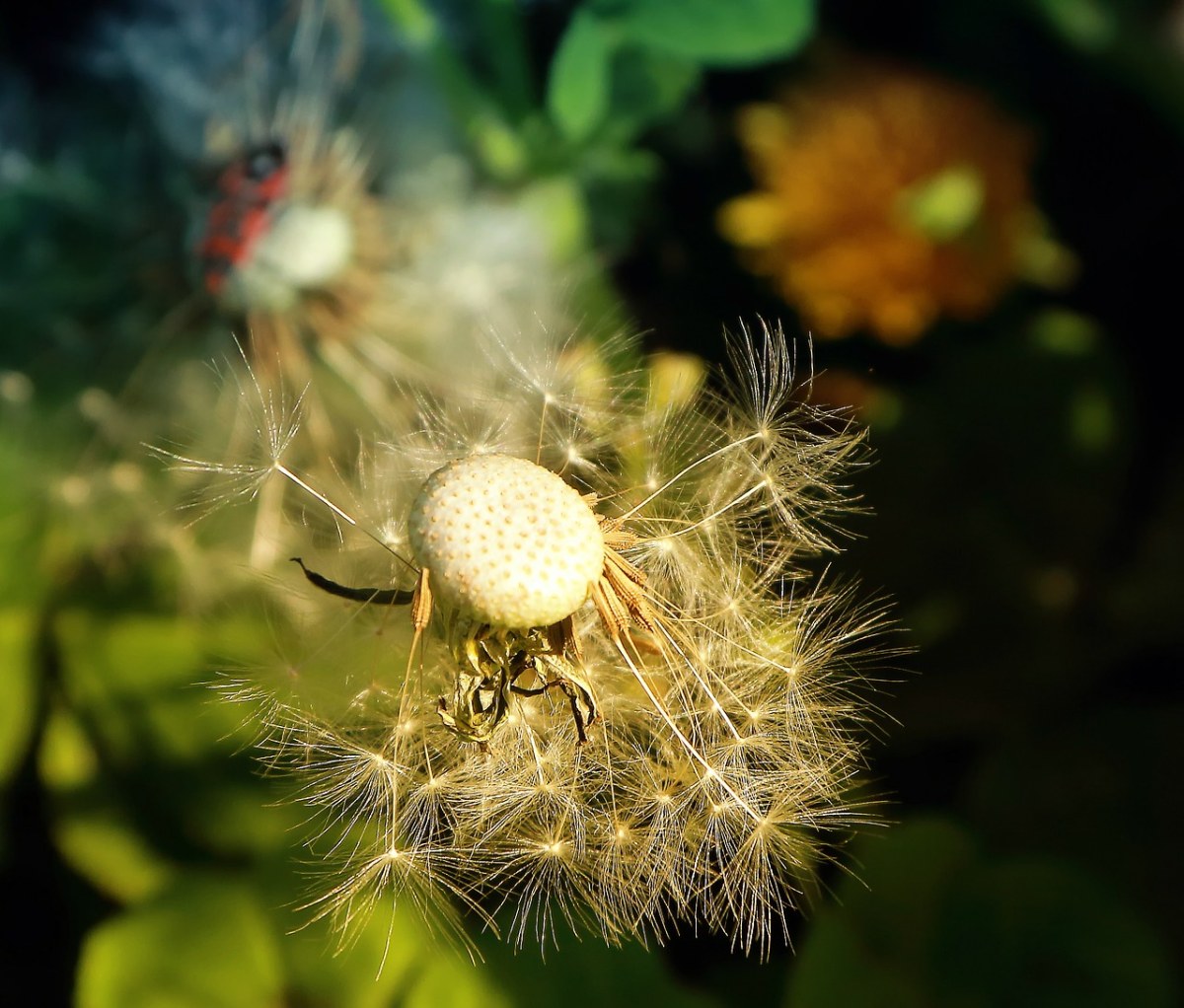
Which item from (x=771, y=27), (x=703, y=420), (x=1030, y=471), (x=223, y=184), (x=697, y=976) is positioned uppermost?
(x=771, y=27)

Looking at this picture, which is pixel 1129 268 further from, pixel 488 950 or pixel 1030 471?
pixel 488 950

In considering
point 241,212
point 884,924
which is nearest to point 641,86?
point 241,212

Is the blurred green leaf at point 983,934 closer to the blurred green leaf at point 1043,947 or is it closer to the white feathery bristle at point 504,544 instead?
the blurred green leaf at point 1043,947

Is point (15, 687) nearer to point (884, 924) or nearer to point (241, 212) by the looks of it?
point (241, 212)

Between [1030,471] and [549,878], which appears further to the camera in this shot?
[1030,471]

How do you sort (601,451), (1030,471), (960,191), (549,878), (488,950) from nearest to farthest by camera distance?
(549,878), (601,451), (488,950), (960,191), (1030,471)

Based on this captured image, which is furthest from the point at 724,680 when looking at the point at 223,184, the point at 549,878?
the point at 223,184

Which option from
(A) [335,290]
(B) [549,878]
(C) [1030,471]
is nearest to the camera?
(B) [549,878]
